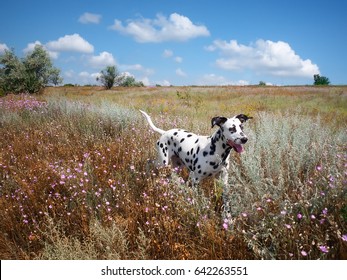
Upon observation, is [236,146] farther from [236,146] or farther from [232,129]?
[232,129]

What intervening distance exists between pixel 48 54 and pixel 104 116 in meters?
32.8

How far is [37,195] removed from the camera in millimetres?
3590

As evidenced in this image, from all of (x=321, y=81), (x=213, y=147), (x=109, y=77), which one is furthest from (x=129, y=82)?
(x=213, y=147)

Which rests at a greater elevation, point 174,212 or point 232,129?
point 232,129

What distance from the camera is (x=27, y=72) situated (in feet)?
104

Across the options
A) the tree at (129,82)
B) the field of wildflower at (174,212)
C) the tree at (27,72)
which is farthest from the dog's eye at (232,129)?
the tree at (129,82)

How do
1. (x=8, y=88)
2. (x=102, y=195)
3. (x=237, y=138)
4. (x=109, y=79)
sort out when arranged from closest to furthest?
(x=237, y=138) < (x=102, y=195) < (x=8, y=88) < (x=109, y=79)

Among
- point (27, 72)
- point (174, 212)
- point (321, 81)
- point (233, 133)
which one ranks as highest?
point (321, 81)

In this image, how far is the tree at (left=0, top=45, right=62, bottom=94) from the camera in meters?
30.2

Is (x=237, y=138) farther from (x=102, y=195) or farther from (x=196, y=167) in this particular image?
(x=102, y=195)

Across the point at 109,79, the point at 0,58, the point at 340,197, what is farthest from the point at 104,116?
the point at 109,79

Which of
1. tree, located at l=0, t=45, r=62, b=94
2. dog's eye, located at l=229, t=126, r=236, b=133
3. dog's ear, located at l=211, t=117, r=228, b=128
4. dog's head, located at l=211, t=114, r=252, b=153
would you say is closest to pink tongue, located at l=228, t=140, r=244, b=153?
dog's head, located at l=211, t=114, r=252, b=153

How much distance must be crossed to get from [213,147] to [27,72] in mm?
35279
